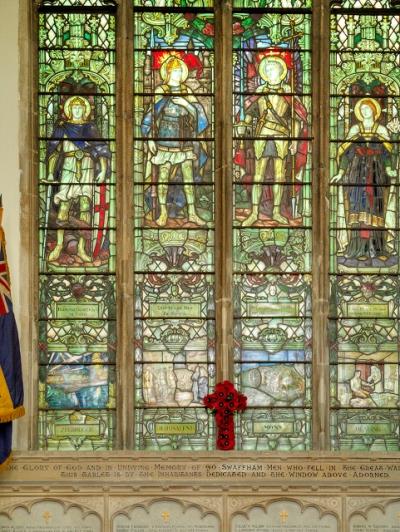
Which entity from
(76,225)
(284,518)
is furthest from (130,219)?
(284,518)

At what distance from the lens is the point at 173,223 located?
1273 centimetres

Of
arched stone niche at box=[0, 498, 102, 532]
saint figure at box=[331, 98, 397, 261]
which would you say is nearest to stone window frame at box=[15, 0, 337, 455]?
saint figure at box=[331, 98, 397, 261]

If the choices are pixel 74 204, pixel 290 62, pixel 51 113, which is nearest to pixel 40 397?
pixel 74 204

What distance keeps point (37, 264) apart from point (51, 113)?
1.39 metres

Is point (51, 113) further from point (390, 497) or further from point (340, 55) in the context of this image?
point (390, 497)

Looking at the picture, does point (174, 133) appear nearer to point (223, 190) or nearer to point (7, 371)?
point (223, 190)

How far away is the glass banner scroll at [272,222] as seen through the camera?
12555 mm

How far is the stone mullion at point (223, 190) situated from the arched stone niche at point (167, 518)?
1188 mm

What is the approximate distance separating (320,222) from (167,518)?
292 centimetres

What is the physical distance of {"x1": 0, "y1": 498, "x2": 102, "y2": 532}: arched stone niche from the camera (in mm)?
12039

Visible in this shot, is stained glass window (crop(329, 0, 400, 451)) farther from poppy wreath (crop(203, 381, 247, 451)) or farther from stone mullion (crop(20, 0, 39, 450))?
stone mullion (crop(20, 0, 39, 450))

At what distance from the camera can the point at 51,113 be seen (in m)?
12.9

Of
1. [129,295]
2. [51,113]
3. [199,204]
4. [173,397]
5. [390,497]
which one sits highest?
[51,113]

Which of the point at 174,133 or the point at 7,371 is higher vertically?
the point at 174,133
